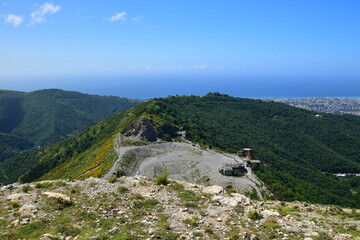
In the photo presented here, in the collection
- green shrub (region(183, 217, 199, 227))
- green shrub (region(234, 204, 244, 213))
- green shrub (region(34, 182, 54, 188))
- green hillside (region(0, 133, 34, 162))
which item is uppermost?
green shrub (region(234, 204, 244, 213))

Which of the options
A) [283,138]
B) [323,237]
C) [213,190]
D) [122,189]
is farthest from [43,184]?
[283,138]

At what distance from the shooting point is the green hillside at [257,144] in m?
56.0

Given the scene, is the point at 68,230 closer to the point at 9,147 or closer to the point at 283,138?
the point at 283,138

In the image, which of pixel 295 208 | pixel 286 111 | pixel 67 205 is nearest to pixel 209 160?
pixel 295 208

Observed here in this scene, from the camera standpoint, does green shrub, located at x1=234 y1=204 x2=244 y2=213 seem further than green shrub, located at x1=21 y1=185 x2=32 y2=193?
No

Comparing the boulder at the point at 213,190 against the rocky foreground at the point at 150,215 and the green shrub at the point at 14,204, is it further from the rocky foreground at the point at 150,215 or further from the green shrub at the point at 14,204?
the green shrub at the point at 14,204

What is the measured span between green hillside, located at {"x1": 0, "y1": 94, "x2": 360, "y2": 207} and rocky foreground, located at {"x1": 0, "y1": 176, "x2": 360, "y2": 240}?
84.7 ft

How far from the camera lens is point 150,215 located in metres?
14.9

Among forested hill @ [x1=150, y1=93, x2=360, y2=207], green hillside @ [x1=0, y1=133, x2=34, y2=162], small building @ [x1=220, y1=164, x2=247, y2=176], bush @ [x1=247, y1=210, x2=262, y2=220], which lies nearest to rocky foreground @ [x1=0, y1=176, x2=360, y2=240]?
bush @ [x1=247, y1=210, x2=262, y2=220]

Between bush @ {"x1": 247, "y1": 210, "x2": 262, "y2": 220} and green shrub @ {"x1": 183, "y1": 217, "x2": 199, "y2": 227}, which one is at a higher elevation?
bush @ {"x1": 247, "y1": 210, "x2": 262, "y2": 220}

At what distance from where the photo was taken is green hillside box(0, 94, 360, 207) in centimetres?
5597

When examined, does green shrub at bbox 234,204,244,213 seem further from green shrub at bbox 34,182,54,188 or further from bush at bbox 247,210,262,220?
green shrub at bbox 34,182,54,188

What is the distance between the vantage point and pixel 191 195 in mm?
17828

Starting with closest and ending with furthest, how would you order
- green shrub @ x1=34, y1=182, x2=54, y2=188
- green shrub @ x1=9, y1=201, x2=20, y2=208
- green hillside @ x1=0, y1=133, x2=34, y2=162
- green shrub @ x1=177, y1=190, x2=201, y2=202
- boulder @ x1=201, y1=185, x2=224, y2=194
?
1. green shrub @ x1=9, y1=201, x2=20, y2=208
2. green shrub @ x1=177, y1=190, x2=201, y2=202
3. boulder @ x1=201, y1=185, x2=224, y2=194
4. green shrub @ x1=34, y1=182, x2=54, y2=188
5. green hillside @ x1=0, y1=133, x2=34, y2=162
